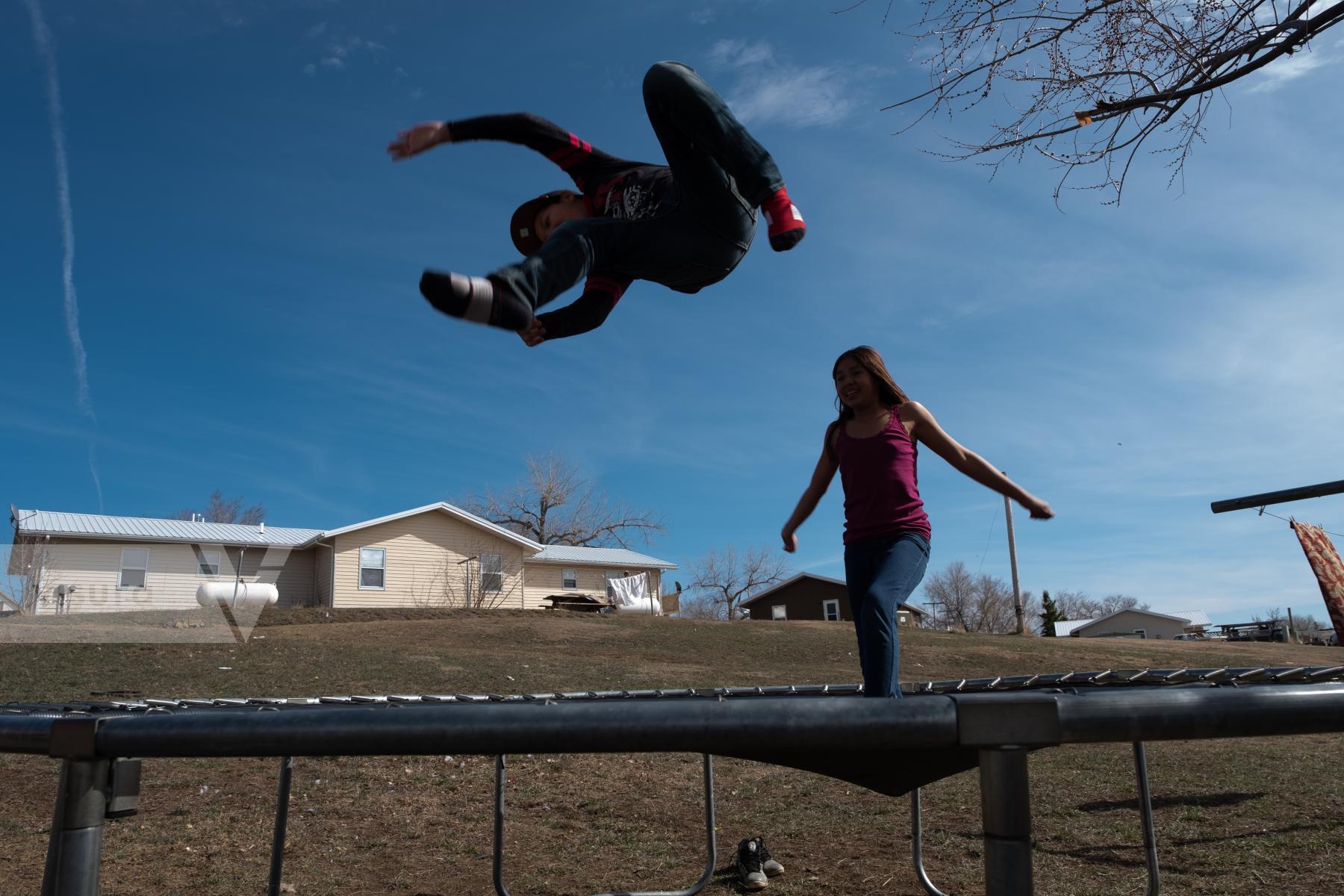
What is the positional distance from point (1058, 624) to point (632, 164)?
5367cm

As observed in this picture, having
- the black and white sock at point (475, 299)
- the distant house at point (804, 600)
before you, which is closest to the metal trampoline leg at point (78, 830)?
the black and white sock at point (475, 299)

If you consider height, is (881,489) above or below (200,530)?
below

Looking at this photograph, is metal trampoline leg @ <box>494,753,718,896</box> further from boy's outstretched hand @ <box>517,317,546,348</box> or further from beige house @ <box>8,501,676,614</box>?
beige house @ <box>8,501,676,614</box>

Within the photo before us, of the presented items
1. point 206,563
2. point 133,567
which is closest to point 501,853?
point 133,567

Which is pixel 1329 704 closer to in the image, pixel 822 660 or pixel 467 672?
pixel 467 672

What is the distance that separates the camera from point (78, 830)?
153cm

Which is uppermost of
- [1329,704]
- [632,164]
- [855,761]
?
[632,164]

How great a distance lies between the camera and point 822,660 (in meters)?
12.9

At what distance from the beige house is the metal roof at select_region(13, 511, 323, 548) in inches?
1.4

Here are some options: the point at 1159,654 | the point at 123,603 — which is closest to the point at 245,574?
the point at 123,603

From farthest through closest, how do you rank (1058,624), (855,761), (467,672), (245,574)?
(1058,624), (245,574), (467,672), (855,761)

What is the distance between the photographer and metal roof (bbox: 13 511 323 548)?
63.0 ft

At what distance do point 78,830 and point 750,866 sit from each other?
111 inches

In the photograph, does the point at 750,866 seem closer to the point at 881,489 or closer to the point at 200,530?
the point at 881,489
